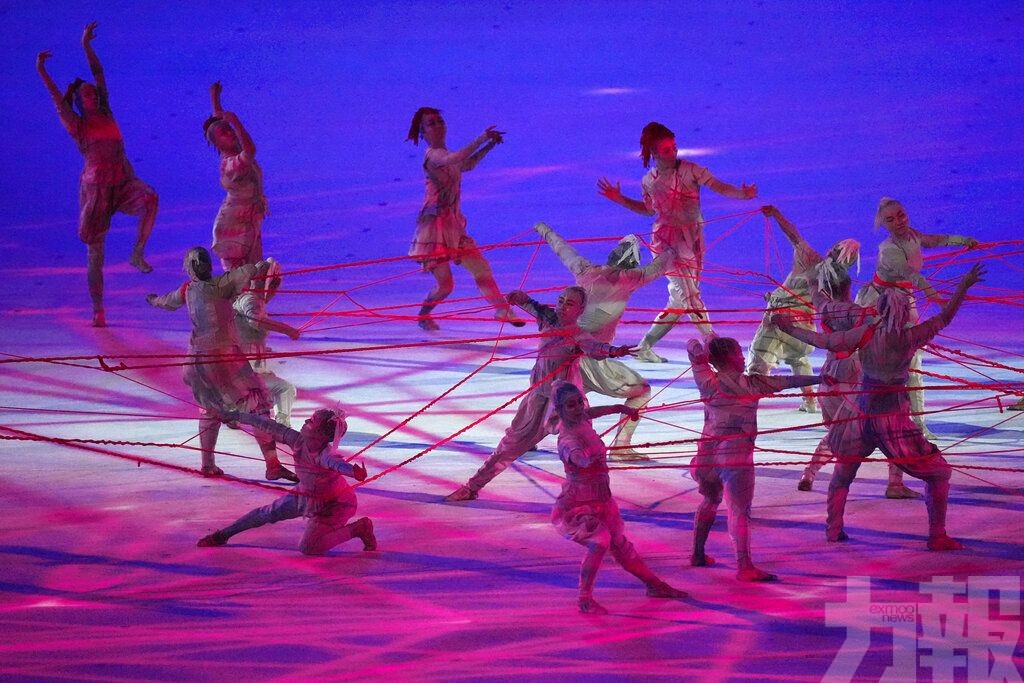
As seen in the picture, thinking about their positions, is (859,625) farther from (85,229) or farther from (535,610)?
(85,229)

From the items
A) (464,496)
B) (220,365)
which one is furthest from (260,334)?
(464,496)

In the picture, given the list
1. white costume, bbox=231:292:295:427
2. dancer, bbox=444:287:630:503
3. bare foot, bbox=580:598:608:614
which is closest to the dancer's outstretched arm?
dancer, bbox=444:287:630:503

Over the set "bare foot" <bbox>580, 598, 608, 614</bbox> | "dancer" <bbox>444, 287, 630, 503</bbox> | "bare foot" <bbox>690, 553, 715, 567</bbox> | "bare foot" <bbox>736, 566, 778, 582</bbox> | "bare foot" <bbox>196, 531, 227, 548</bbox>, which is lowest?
"bare foot" <bbox>580, 598, 608, 614</bbox>

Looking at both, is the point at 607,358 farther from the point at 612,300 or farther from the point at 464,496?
the point at 464,496

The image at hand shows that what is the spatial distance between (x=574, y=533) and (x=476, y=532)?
0.98m

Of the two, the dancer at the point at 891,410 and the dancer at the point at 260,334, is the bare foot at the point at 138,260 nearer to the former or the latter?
the dancer at the point at 260,334

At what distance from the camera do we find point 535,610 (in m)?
4.11

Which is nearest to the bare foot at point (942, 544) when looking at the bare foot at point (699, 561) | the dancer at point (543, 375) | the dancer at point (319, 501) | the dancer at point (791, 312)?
the bare foot at point (699, 561)

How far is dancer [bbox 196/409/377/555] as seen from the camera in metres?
4.73

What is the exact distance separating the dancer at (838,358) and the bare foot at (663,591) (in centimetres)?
95

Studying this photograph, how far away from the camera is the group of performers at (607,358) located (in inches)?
179

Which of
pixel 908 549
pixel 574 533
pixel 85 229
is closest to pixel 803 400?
pixel 908 549

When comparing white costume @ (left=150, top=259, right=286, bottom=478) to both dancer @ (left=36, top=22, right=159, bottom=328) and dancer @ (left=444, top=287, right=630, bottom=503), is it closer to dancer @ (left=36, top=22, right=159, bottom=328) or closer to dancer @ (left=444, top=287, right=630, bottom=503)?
dancer @ (left=444, top=287, right=630, bottom=503)

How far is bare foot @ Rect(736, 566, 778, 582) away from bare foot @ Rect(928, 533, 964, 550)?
77 cm
